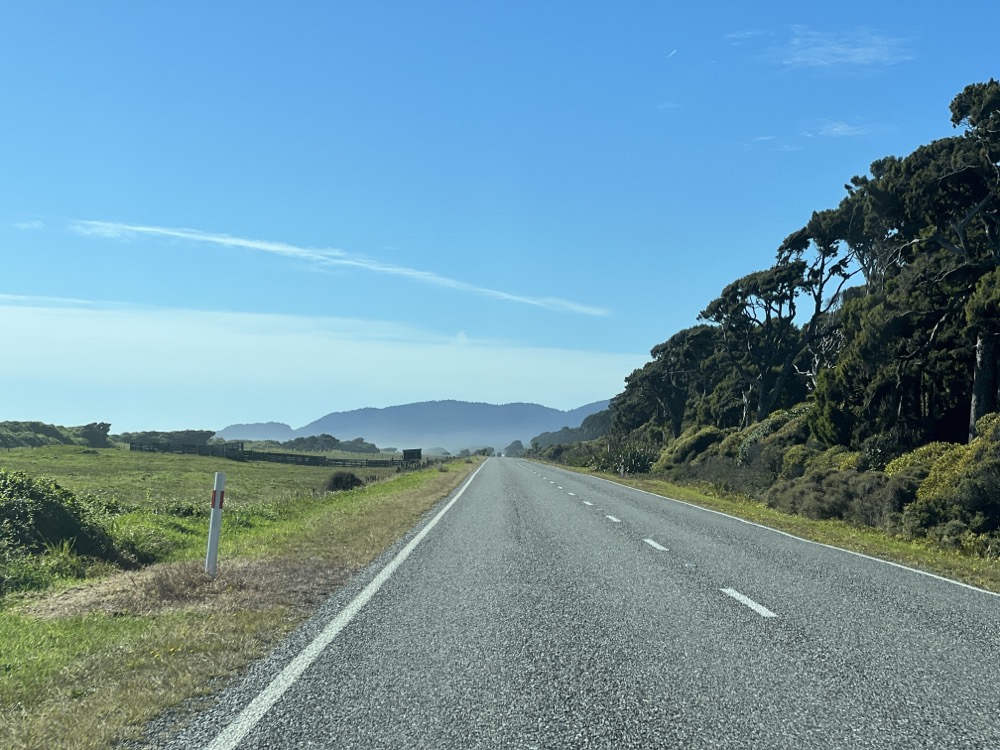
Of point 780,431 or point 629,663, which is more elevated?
point 780,431

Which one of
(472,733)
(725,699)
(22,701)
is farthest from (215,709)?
(725,699)

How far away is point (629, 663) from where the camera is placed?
6160mm

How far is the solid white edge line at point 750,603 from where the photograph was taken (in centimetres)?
802

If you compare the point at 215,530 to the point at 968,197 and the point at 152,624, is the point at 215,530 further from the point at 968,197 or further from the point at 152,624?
the point at 968,197

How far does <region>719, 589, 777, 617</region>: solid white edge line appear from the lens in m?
8.02

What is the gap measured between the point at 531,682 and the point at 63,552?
803 cm

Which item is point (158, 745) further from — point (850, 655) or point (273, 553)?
point (273, 553)

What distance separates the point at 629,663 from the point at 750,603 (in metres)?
2.89

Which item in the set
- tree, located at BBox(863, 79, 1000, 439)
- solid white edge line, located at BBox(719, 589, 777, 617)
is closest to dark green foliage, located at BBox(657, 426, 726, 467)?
tree, located at BBox(863, 79, 1000, 439)

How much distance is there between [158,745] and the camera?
15.0 ft

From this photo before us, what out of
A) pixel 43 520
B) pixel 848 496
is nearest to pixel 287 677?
pixel 43 520

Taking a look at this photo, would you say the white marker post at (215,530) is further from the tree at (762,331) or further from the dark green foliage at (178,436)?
the dark green foliage at (178,436)

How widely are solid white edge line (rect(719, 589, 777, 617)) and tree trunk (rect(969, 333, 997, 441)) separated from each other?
17852 millimetres

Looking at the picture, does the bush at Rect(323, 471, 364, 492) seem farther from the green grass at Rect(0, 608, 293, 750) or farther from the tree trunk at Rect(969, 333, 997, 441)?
the green grass at Rect(0, 608, 293, 750)
